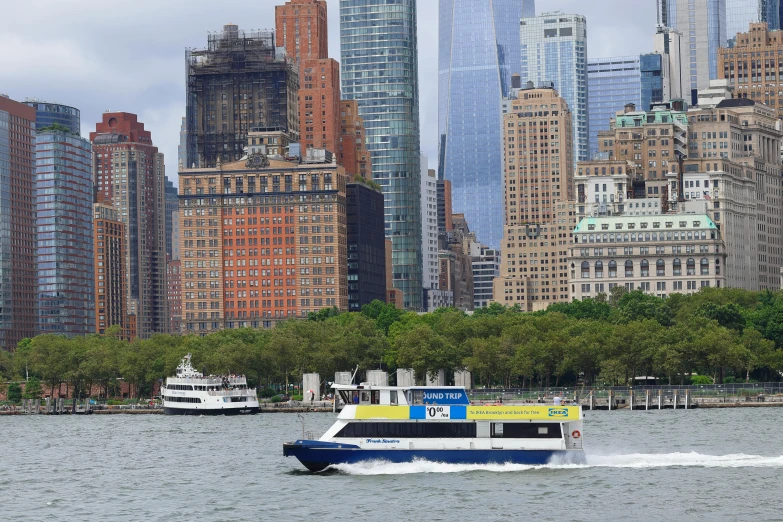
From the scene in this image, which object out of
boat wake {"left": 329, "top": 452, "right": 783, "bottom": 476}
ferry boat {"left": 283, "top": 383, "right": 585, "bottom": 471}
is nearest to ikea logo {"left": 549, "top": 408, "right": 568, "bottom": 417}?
Answer: ferry boat {"left": 283, "top": 383, "right": 585, "bottom": 471}

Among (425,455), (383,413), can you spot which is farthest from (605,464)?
(383,413)

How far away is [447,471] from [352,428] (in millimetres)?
7758

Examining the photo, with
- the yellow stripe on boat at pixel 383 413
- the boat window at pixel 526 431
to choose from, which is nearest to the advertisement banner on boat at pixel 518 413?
the boat window at pixel 526 431

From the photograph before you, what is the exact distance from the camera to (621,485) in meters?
111

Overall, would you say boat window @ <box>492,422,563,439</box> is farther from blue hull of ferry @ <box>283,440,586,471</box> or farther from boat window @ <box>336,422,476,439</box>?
boat window @ <box>336,422,476,439</box>

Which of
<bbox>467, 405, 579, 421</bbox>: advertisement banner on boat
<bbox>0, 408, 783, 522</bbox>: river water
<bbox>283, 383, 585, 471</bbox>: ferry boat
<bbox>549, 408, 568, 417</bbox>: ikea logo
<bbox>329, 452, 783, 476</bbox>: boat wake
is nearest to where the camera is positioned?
<bbox>0, 408, 783, 522</bbox>: river water

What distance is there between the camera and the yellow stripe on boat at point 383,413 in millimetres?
117375

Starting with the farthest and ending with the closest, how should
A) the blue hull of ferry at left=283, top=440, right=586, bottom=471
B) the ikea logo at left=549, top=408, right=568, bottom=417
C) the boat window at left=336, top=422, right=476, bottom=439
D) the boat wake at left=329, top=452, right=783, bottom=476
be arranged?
the boat window at left=336, top=422, right=476, bottom=439, the blue hull of ferry at left=283, top=440, right=586, bottom=471, the boat wake at left=329, top=452, right=783, bottom=476, the ikea logo at left=549, top=408, right=568, bottom=417

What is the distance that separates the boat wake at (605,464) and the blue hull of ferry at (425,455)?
363 millimetres

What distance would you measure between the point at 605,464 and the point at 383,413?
1801 centimetres

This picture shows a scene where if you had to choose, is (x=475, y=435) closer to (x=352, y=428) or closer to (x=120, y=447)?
(x=352, y=428)

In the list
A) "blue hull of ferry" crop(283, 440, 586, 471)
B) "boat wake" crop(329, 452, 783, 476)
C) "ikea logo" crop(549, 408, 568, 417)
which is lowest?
"boat wake" crop(329, 452, 783, 476)

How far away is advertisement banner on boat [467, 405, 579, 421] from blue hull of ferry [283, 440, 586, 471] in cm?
267

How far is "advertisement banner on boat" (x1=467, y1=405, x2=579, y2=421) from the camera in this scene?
382 feet
